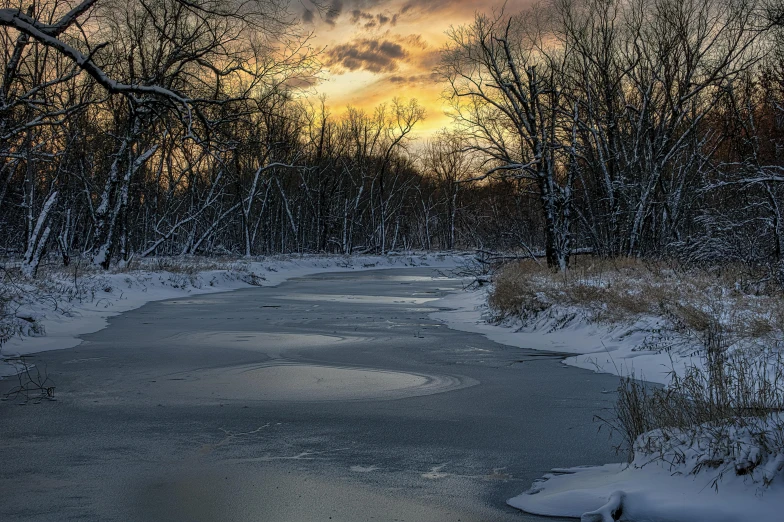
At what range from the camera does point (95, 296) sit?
1747cm

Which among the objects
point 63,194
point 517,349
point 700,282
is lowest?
point 517,349

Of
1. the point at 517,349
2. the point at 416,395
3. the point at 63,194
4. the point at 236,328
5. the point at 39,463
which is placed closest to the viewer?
the point at 39,463

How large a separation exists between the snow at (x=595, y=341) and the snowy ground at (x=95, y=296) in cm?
756

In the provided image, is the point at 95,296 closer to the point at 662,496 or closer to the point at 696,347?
the point at 696,347

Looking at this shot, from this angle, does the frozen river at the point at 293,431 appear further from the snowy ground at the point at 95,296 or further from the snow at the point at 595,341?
the snowy ground at the point at 95,296

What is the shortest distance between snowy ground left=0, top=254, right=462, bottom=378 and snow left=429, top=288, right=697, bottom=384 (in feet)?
24.8

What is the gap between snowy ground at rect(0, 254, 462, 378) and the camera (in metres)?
10.9

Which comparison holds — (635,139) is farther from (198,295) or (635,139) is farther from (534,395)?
(534,395)

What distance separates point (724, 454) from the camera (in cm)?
385

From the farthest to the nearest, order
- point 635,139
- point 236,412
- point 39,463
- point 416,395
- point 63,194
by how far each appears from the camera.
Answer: point 63,194 < point 635,139 < point 416,395 < point 236,412 < point 39,463

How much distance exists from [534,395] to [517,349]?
3634mm

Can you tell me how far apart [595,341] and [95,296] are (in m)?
12.8

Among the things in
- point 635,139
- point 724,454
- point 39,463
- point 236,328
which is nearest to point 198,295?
point 236,328

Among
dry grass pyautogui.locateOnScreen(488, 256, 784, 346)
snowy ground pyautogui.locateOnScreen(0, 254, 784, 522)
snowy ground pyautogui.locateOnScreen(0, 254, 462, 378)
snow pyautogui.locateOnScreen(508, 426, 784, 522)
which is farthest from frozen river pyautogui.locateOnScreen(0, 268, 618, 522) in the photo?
dry grass pyautogui.locateOnScreen(488, 256, 784, 346)
